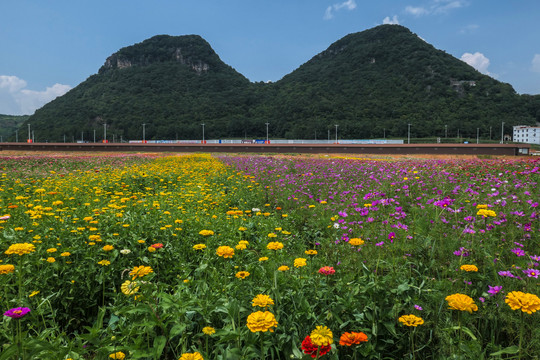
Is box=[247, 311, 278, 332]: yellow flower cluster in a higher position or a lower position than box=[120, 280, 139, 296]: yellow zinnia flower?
higher

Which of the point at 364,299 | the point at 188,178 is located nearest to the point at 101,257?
the point at 364,299

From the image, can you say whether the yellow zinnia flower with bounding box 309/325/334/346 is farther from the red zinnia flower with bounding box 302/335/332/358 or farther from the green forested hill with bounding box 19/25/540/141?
the green forested hill with bounding box 19/25/540/141

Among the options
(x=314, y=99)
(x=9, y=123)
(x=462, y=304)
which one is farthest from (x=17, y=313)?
(x=9, y=123)

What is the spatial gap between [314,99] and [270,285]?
106m

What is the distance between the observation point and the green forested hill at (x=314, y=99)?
9002cm

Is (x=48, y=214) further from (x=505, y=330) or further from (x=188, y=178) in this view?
(x=188, y=178)

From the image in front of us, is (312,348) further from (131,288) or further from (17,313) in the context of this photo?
(17,313)

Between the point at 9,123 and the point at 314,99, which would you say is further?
the point at 9,123

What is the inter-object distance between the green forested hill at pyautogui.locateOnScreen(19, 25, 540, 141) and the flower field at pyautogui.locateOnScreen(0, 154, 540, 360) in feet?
278

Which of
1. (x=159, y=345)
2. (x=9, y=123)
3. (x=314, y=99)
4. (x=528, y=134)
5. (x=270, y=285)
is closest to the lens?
(x=159, y=345)

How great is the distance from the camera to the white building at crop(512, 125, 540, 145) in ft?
324

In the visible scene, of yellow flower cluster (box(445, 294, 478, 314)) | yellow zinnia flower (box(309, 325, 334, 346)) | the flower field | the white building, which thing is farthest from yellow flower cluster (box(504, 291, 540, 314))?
the white building

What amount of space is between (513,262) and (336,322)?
2.06 metres

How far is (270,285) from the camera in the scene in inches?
75.5
